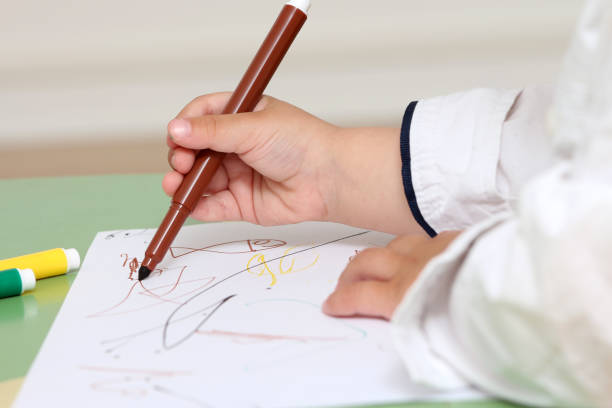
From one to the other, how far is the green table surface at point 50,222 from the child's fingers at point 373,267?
0.19 metres

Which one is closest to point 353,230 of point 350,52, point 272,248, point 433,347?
point 272,248

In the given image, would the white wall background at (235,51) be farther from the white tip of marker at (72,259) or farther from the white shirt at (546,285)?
the white shirt at (546,285)

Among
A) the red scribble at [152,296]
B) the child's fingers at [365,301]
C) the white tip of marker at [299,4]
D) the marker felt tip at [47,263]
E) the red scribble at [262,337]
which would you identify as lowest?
the marker felt tip at [47,263]

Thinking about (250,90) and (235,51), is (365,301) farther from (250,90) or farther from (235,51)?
(235,51)

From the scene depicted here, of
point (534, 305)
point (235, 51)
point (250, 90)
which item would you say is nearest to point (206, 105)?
point (250, 90)

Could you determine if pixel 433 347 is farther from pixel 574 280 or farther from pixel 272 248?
pixel 272 248

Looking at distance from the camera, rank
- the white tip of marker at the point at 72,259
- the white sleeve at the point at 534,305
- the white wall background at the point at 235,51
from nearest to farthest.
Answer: the white sleeve at the point at 534,305 < the white tip of marker at the point at 72,259 < the white wall background at the point at 235,51

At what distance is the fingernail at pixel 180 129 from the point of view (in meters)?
0.51

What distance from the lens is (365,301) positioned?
406mm

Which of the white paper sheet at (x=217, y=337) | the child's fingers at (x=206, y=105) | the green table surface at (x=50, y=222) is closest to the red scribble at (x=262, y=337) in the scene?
the white paper sheet at (x=217, y=337)

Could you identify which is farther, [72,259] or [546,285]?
[72,259]

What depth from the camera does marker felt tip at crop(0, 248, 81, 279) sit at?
500 mm

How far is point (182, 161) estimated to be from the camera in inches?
21.2

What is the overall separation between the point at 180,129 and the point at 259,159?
0.23ft
